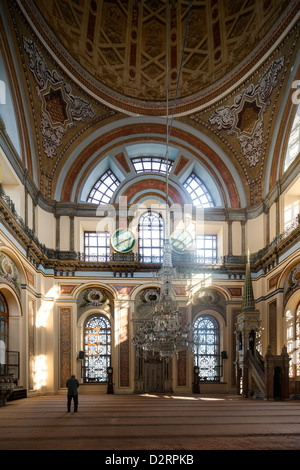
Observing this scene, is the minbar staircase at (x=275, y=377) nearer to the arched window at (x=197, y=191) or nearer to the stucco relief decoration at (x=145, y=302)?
the stucco relief decoration at (x=145, y=302)

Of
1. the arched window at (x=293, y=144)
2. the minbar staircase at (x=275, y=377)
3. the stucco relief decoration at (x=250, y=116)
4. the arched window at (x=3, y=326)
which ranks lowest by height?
the minbar staircase at (x=275, y=377)

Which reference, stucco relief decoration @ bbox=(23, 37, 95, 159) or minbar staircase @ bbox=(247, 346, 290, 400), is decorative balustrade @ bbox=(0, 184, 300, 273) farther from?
minbar staircase @ bbox=(247, 346, 290, 400)

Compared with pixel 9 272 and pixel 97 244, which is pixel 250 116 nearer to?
pixel 97 244

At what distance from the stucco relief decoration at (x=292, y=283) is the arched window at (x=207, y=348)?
176 inches

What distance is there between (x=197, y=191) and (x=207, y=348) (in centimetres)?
687

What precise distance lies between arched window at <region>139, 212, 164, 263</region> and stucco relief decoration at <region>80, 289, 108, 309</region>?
2.45m

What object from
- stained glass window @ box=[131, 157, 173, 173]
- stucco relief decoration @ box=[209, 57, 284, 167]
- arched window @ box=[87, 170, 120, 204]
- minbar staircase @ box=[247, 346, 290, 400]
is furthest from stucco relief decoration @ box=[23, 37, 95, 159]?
minbar staircase @ box=[247, 346, 290, 400]

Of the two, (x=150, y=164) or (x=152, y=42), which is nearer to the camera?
(x=152, y=42)

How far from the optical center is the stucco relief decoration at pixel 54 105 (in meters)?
17.8

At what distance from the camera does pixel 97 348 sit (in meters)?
20.9

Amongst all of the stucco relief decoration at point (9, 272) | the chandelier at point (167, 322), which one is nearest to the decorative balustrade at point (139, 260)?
the stucco relief decoration at point (9, 272)

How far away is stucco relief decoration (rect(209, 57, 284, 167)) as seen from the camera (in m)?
18.8

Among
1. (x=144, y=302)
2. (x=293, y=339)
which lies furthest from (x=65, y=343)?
(x=293, y=339)
